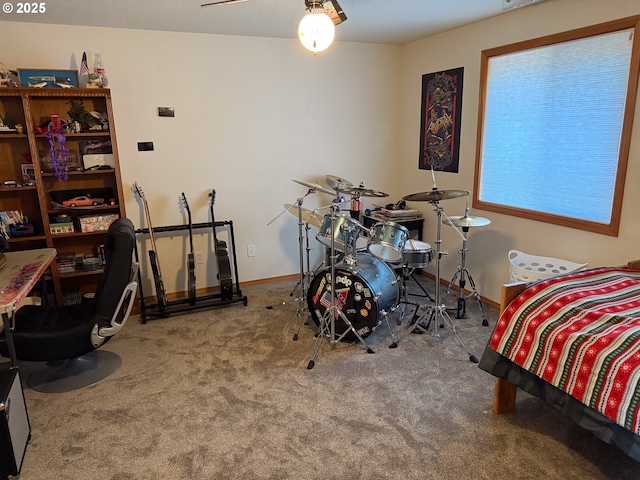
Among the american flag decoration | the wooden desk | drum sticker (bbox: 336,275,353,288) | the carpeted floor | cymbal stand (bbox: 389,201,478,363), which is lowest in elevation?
the carpeted floor

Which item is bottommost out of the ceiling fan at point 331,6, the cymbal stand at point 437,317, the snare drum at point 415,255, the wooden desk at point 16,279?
the cymbal stand at point 437,317

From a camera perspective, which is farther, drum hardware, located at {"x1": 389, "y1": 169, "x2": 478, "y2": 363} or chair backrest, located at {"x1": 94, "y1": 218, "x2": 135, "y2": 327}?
drum hardware, located at {"x1": 389, "y1": 169, "x2": 478, "y2": 363}

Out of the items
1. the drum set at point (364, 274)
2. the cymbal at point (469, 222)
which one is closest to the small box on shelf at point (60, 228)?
the drum set at point (364, 274)

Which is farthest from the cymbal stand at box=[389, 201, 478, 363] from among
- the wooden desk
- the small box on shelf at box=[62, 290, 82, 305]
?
the small box on shelf at box=[62, 290, 82, 305]

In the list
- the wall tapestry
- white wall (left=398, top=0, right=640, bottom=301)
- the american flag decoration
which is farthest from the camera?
the wall tapestry

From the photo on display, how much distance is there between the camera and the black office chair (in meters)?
2.48

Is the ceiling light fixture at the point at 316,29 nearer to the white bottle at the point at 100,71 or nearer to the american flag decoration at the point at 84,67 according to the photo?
the white bottle at the point at 100,71

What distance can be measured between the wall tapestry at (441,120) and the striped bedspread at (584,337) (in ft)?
6.49

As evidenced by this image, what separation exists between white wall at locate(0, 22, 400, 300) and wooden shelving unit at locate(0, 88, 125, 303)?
0.83ft

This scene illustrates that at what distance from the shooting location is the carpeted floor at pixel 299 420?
78.0 inches

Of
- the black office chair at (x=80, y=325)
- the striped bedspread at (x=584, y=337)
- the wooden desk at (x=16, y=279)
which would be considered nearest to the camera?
the striped bedspread at (x=584, y=337)

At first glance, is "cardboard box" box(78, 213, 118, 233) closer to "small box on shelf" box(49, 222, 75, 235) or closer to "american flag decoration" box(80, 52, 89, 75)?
"small box on shelf" box(49, 222, 75, 235)

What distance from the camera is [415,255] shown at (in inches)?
123

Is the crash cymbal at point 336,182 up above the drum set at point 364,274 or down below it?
above
